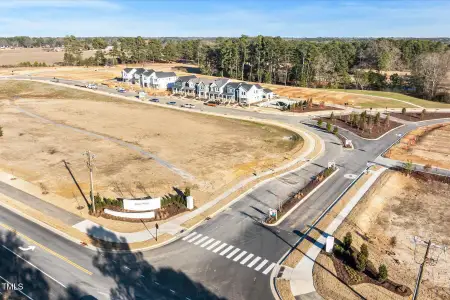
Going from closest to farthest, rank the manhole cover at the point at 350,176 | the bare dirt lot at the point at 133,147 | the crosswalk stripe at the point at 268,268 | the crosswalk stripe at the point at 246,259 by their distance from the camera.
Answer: the crosswalk stripe at the point at 268,268 → the crosswalk stripe at the point at 246,259 → the bare dirt lot at the point at 133,147 → the manhole cover at the point at 350,176

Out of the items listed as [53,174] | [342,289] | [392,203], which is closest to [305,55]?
[392,203]

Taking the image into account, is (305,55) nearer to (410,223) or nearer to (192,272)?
(410,223)

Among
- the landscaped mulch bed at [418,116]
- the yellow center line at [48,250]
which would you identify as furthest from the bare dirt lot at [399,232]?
the landscaped mulch bed at [418,116]

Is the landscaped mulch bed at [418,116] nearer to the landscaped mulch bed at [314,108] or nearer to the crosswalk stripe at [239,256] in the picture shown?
the landscaped mulch bed at [314,108]

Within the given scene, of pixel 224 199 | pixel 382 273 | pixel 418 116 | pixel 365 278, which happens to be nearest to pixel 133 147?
pixel 224 199

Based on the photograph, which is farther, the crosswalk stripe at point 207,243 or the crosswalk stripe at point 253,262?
the crosswalk stripe at point 207,243

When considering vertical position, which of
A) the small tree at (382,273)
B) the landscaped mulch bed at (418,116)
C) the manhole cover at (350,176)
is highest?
the landscaped mulch bed at (418,116)
